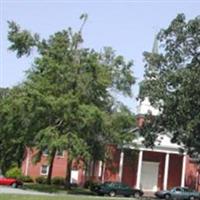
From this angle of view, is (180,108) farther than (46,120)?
No

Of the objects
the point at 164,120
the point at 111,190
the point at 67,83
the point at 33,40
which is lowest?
the point at 111,190

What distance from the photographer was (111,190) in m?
58.8

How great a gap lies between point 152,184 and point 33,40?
869 inches

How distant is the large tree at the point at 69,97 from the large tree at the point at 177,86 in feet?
36.1

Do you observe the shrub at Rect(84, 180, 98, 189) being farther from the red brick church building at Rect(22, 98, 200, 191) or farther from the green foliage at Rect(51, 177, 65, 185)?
the red brick church building at Rect(22, 98, 200, 191)

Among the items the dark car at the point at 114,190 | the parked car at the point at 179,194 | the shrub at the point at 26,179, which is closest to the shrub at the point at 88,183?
the dark car at the point at 114,190

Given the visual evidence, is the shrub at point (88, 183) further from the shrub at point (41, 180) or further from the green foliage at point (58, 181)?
the shrub at point (41, 180)

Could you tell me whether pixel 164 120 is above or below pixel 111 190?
above

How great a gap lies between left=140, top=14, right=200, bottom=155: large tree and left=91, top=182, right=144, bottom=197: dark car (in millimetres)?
18462

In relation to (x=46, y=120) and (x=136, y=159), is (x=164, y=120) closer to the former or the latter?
(x=46, y=120)

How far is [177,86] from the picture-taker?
3725 centimetres

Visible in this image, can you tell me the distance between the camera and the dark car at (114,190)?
2295 inches

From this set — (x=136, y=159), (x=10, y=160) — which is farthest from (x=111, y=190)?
(x=10, y=160)

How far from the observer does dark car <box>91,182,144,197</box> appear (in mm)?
58291
